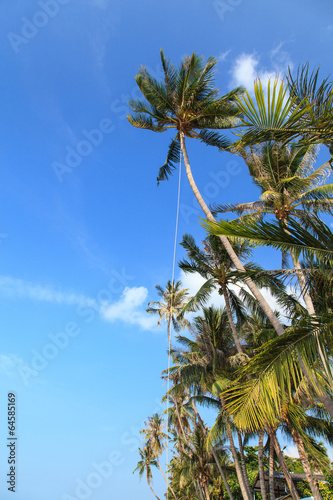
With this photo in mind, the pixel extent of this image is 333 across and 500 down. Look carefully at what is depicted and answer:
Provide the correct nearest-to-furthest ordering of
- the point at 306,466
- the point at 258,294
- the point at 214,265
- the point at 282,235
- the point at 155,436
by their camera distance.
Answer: the point at 282,235
the point at 258,294
the point at 306,466
the point at 214,265
the point at 155,436

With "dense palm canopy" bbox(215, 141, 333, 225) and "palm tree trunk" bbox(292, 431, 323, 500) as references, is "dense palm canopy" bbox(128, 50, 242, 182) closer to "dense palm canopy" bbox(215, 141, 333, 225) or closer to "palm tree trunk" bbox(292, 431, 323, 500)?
"dense palm canopy" bbox(215, 141, 333, 225)

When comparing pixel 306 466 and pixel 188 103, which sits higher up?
pixel 188 103

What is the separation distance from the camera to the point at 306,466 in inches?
564

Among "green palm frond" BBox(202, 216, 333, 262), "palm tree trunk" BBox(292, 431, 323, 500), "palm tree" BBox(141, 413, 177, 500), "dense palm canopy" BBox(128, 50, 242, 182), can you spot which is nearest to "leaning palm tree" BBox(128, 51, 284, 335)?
"dense palm canopy" BBox(128, 50, 242, 182)

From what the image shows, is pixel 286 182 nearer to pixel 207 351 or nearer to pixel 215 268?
pixel 215 268

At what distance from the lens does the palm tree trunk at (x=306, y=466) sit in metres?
13.9

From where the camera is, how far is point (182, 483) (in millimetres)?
25375

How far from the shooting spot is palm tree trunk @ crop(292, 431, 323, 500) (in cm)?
1388

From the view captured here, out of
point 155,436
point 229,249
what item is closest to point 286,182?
point 229,249

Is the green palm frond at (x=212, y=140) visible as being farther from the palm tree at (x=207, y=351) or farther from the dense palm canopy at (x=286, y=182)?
the palm tree at (x=207, y=351)

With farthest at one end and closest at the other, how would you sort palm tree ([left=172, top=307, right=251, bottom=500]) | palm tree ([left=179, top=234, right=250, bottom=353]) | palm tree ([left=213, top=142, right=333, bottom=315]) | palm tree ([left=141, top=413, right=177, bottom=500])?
palm tree ([left=141, top=413, right=177, bottom=500]) < palm tree ([left=172, top=307, right=251, bottom=500]) < palm tree ([left=179, top=234, right=250, bottom=353]) < palm tree ([left=213, top=142, right=333, bottom=315])

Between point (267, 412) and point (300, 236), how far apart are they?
2024mm

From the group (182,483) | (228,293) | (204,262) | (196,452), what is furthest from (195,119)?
(182,483)

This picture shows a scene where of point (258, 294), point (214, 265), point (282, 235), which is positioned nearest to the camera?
point (282, 235)
